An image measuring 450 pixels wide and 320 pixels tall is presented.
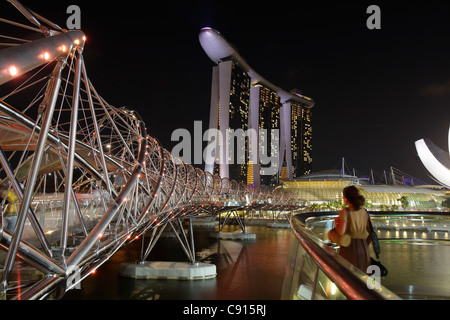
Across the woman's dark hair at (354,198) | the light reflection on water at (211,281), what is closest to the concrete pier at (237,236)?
the light reflection on water at (211,281)

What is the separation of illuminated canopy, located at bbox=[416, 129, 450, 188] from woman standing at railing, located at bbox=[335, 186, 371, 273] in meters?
44.9

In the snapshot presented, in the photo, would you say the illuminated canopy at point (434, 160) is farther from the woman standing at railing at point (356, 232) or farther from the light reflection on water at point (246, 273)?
the woman standing at railing at point (356, 232)

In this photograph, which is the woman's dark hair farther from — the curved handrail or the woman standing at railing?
the curved handrail

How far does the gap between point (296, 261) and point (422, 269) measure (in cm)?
260

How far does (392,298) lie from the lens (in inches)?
47.3

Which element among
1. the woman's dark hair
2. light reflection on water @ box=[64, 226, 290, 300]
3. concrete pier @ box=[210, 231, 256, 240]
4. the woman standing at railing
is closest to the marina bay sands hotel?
concrete pier @ box=[210, 231, 256, 240]

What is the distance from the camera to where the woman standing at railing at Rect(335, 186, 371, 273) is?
3197 millimetres

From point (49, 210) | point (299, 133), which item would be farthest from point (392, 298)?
point (299, 133)

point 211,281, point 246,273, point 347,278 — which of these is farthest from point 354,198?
point 246,273

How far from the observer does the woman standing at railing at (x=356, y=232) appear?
10.5ft

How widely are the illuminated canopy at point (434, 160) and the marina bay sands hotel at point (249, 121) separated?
4456cm

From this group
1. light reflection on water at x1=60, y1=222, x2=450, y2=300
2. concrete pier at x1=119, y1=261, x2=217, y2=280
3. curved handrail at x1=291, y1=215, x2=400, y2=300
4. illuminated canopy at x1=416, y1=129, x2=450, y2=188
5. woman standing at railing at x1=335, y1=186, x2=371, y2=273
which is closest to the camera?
curved handrail at x1=291, y1=215, x2=400, y2=300

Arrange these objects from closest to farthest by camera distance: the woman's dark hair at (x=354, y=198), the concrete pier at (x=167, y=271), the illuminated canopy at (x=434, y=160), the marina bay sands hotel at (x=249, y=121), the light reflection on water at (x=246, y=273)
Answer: the woman's dark hair at (x=354, y=198) < the light reflection on water at (x=246, y=273) < the concrete pier at (x=167, y=271) < the illuminated canopy at (x=434, y=160) < the marina bay sands hotel at (x=249, y=121)

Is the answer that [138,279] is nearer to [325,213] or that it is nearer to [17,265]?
[17,265]
